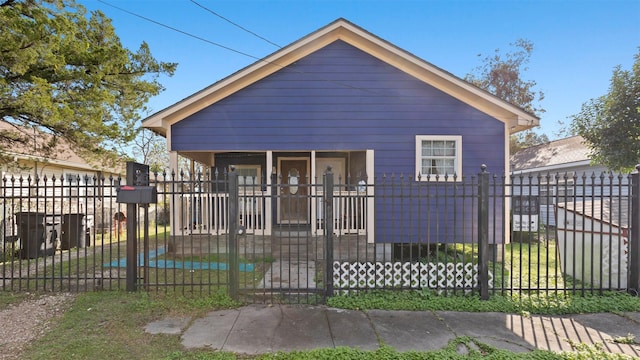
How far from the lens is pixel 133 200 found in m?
5.17

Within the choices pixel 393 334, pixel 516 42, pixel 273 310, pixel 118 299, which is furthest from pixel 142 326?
pixel 516 42

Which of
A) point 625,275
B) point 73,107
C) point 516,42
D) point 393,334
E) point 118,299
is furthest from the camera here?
point 516,42

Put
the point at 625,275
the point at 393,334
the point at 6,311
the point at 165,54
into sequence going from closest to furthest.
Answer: the point at 393,334, the point at 6,311, the point at 625,275, the point at 165,54

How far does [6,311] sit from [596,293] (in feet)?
30.1

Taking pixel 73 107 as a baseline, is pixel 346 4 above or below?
above

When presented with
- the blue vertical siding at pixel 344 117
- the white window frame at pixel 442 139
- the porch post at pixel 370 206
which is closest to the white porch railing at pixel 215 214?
the blue vertical siding at pixel 344 117

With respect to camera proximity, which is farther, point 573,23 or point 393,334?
point 573,23

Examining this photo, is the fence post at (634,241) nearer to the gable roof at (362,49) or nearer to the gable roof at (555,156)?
the gable roof at (362,49)

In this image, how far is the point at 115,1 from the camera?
7262 millimetres

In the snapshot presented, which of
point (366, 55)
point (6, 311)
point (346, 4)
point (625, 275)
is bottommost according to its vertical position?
point (6, 311)

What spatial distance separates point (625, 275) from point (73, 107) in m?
12.3

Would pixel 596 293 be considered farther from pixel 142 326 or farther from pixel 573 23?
pixel 573 23

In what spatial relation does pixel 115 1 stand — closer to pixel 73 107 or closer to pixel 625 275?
pixel 73 107

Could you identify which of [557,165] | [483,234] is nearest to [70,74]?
[483,234]
